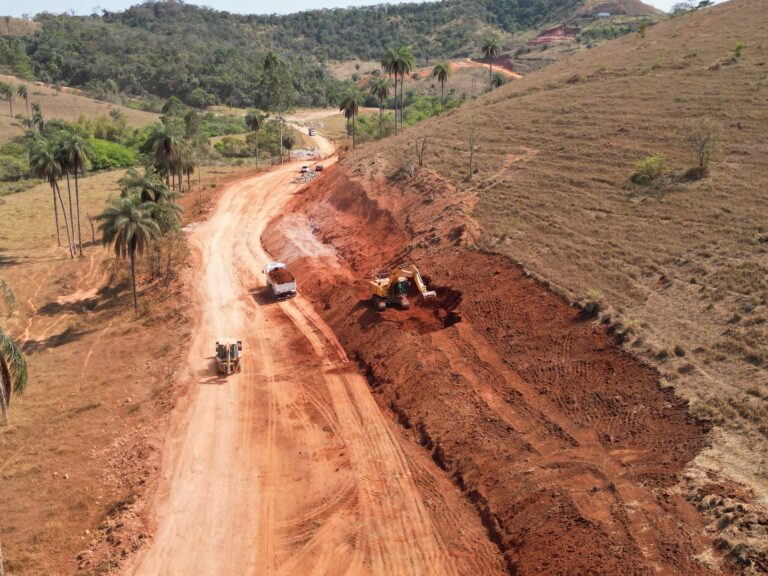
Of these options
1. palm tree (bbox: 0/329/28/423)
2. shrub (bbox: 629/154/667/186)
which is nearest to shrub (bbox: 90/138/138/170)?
shrub (bbox: 629/154/667/186)

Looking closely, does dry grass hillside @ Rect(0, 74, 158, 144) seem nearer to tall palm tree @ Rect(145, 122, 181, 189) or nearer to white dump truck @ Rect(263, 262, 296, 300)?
tall palm tree @ Rect(145, 122, 181, 189)

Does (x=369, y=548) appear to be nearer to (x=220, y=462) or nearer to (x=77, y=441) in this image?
(x=220, y=462)

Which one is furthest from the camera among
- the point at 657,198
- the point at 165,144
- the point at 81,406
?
the point at 165,144

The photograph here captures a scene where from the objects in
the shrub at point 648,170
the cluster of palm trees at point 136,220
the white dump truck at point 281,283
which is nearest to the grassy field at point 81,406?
the cluster of palm trees at point 136,220

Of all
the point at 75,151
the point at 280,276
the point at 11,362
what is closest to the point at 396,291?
the point at 280,276

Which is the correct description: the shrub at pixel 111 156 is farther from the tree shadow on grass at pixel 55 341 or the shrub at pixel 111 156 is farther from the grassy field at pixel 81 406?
the tree shadow on grass at pixel 55 341

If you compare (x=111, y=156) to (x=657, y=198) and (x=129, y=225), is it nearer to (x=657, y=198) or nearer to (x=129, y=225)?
(x=129, y=225)
